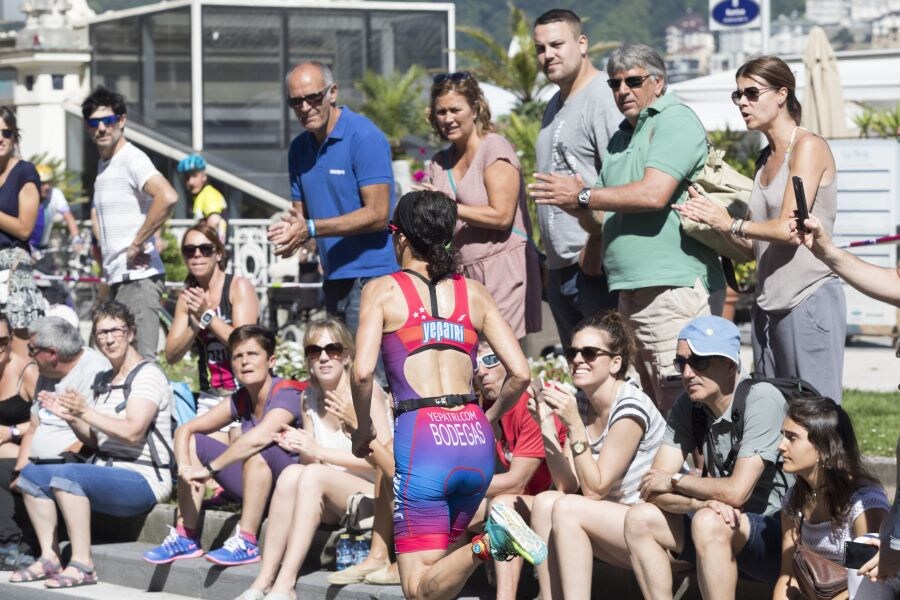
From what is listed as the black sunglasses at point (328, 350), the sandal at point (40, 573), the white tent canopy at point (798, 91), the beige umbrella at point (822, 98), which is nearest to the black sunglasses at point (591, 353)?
the black sunglasses at point (328, 350)

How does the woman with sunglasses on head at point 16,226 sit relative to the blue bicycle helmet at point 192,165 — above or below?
below

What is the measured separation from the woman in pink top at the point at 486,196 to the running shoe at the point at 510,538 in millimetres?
2381

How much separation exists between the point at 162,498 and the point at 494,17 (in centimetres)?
19014

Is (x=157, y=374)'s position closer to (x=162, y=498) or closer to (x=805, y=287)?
(x=162, y=498)

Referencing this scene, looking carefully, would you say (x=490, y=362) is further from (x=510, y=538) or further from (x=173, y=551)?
(x=173, y=551)

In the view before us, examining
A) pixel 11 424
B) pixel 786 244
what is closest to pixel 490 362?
pixel 786 244

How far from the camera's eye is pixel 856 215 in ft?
48.3

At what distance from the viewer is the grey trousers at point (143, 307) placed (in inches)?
370

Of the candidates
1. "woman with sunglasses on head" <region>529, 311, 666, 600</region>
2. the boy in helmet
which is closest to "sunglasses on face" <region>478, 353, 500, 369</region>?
"woman with sunglasses on head" <region>529, 311, 666, 600</region>

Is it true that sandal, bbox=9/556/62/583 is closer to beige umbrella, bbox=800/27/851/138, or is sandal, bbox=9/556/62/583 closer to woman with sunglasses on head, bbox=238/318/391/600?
woman with sunglasses on head, bbox=238/318/391/600

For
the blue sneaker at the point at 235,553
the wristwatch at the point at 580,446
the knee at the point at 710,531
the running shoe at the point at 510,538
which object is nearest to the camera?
the running shoe at the point at 510,538

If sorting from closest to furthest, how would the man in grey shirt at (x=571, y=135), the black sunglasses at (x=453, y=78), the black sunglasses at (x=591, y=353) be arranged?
the black sunglasses at (x=591, y=353), the man in grey shirt at (x=571, y=135), the black sunglasses at (x=453, y=78)

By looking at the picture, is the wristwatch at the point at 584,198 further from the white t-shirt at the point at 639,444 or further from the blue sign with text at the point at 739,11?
the blue sign with text at the point at 739,11

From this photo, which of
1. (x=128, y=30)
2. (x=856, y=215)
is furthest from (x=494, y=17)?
(x=856, y=215)
